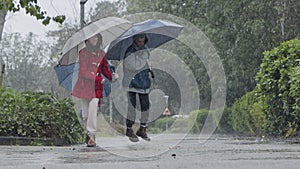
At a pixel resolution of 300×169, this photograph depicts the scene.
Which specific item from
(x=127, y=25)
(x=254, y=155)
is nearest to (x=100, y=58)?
(x=127, y=25)

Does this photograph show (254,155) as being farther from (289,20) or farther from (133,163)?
(289,20)

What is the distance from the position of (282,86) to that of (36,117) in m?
5.69

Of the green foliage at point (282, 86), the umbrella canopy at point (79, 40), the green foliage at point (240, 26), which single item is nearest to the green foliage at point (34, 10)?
the umbrella canopy at point (79, 40)

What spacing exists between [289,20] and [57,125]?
17238mm

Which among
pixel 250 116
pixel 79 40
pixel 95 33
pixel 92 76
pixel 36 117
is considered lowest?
pixel 250 116

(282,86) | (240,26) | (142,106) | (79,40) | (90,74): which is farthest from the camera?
(240,26)

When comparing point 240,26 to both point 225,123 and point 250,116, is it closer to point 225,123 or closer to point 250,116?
point 225,123

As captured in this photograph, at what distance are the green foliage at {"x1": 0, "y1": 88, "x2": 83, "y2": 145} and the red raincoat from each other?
107 inches

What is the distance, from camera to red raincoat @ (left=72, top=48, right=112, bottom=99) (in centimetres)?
954

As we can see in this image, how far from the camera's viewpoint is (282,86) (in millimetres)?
14680

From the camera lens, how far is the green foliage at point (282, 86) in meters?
14.1

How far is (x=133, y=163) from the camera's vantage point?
6.74 metres

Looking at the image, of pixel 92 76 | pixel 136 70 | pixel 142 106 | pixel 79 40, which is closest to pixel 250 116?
pixel 142 106

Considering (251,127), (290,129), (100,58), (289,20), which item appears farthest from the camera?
(289,20)
